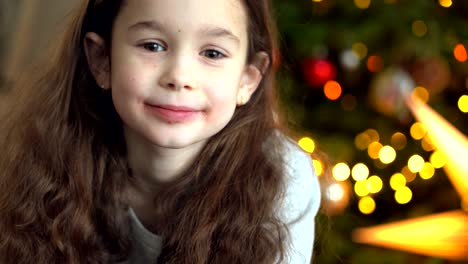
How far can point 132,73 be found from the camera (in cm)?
102

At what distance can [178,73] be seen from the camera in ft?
3.28

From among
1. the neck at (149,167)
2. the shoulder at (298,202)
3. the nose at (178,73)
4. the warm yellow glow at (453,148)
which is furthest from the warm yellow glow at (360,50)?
the nose at (178,73)

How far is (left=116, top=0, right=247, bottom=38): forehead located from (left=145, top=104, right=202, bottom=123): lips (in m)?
0.10

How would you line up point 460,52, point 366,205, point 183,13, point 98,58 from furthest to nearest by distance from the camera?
point 366,205, point 460,52, point 98,58, point 183,13

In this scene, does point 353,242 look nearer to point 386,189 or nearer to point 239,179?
point 386,189

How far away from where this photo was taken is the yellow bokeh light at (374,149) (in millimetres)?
1700

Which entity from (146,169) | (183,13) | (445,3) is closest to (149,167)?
(146,169)

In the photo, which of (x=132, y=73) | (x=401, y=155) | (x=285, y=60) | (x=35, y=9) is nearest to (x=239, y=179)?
(x=132, y=73)

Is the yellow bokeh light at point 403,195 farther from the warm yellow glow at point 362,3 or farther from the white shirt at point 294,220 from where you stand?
the white shirt at point 294,220

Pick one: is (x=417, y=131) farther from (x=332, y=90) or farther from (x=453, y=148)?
(x=453, y=148)

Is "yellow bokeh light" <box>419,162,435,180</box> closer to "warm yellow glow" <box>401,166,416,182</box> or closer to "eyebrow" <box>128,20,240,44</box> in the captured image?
"warm yellow glow" <box>401,166,416,182</box>

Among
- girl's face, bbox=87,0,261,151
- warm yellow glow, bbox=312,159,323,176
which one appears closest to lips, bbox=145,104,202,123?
girl's face, bbox=87,0,261,151

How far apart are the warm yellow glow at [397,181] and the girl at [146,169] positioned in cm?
52

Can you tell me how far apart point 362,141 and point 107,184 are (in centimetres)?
70
